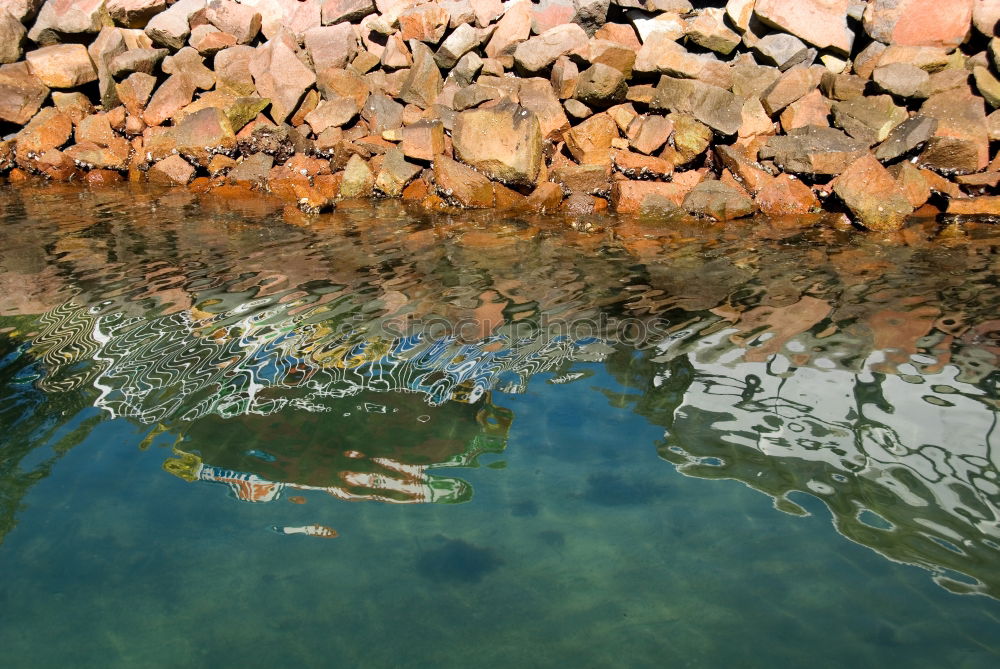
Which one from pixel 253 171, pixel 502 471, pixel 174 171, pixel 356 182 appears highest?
pixel 502 471

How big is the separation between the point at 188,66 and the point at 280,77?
1910 mm

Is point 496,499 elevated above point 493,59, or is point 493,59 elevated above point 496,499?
point 493,59

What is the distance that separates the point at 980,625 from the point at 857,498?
2.45 feet

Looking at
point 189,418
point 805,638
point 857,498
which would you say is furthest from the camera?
point 189,418

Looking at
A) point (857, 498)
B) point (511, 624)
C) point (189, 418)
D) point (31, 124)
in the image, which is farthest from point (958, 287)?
point (31, 124)

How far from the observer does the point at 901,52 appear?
32.8ft

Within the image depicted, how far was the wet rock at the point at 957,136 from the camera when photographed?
29.8ft

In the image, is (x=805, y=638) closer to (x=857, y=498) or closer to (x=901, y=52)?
(x=857, y=498)

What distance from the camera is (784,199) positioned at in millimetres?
9336

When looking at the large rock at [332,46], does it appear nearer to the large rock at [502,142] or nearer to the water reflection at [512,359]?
the large rock at [502,142]

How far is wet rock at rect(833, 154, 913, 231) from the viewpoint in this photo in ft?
27.5

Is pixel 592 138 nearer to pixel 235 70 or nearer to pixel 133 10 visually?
pixel 235 70

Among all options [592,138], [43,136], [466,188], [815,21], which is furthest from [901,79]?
[43,136]

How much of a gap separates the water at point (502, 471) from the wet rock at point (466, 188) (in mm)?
3624
